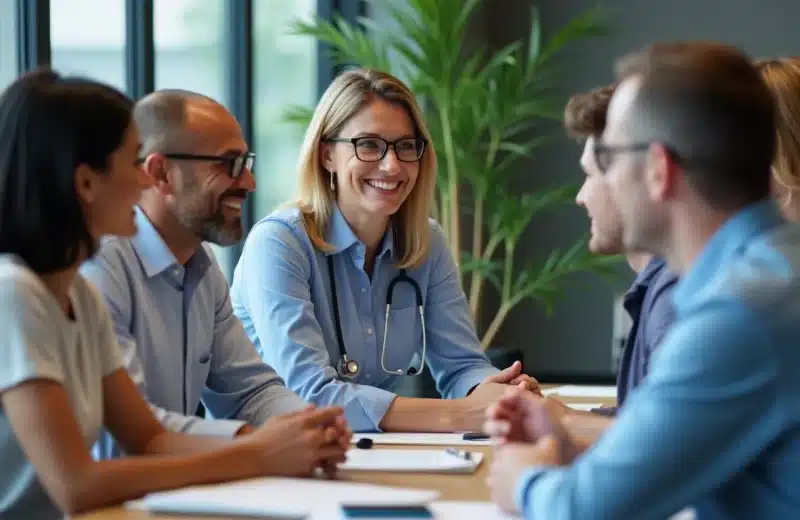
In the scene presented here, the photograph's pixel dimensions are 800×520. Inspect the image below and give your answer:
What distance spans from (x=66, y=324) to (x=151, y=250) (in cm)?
59

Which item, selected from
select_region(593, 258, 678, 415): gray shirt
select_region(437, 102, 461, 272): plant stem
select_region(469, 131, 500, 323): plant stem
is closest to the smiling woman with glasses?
select_region(593, 258, 678, 415): gray shirt

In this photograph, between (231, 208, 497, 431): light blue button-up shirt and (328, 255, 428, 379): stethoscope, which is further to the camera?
(328, 255, 428, 379): stethoscope

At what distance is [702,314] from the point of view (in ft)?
4.65

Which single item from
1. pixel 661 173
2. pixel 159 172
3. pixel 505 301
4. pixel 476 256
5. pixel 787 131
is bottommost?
pixel 505 301

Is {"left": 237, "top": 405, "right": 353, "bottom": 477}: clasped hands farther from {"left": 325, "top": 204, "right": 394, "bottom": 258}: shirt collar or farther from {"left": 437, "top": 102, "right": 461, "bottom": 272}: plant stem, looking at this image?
{"left": 437, "top": 102, "right": 461, "bottom": 272}: plant stem

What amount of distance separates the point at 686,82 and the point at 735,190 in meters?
0.15

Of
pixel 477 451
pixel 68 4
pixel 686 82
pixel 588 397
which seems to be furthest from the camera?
pixel 68 4

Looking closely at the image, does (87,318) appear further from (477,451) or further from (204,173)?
(477,451)

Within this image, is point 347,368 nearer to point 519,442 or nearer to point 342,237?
point 342,237

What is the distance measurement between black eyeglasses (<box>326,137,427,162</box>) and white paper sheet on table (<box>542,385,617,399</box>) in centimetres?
74

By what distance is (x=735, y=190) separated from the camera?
5.07ft

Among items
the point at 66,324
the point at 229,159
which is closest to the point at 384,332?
the point at 229,159

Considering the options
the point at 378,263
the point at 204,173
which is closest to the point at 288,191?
the point at 378,263

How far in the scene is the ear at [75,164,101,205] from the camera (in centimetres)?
193
